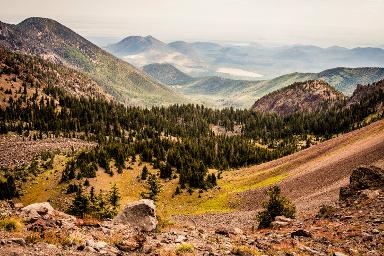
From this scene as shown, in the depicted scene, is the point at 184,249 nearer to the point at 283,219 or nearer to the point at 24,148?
the point at 283,219

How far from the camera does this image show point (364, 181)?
44281 millimetres

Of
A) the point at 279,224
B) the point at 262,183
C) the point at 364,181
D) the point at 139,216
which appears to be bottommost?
the point at 262,183

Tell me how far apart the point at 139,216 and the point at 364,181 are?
28.1m

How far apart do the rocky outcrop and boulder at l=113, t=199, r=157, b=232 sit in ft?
80.5

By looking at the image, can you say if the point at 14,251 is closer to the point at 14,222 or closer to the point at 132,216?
the point at 14,222

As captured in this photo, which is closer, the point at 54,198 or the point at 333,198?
the point at 333,198

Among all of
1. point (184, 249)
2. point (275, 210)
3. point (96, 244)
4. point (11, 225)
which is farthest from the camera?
point (275, 210)

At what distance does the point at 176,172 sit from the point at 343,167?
57244 mm

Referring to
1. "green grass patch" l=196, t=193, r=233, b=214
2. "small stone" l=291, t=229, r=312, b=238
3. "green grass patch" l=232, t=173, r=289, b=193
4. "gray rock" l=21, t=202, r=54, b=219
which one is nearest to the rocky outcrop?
"small stone" l=291, t=229, r=312, b=238

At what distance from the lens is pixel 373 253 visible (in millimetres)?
27688

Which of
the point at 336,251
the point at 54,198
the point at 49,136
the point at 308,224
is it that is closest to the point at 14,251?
the point at 336,251

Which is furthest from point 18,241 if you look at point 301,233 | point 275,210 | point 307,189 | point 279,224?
point 307,189

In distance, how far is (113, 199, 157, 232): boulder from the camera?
32.1 meters

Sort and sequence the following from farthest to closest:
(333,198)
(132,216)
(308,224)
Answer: (333,198), (308,224), (132,216)
